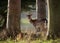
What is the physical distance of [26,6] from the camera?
22812mm

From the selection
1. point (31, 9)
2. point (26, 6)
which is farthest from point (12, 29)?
point (31, 9)

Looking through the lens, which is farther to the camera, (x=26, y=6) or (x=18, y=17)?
(x=26, y=6)

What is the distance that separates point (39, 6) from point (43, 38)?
5.61 metres

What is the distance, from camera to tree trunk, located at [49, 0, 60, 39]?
45.8 ft

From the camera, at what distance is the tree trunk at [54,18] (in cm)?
1396

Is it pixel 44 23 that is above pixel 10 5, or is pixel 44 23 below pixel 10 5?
below

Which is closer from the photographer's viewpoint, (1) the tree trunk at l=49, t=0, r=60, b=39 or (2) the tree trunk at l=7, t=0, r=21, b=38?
(1) the tree trunk at l=49, t=0, r=60, b=39

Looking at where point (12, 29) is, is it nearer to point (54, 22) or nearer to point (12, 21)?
point (12, 21)

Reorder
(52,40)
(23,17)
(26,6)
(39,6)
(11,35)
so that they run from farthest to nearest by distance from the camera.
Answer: (23,17) < (26,6) < (39,6) < (11,35) < (52,40)

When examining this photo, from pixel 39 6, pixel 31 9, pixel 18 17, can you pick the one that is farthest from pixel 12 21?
pixel 31 9

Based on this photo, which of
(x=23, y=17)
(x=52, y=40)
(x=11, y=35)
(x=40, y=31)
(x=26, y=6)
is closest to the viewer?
(x=52, y=40)

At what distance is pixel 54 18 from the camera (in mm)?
14125

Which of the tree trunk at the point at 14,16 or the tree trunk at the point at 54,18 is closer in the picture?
the tree trunk at the point at 54,18

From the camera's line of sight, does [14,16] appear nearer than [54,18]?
No
